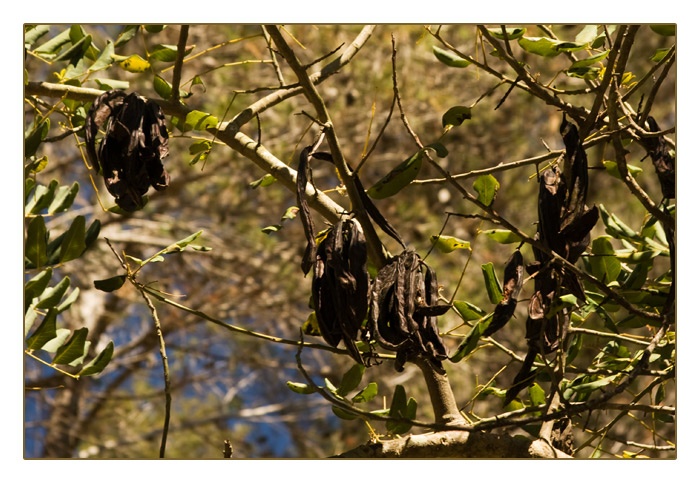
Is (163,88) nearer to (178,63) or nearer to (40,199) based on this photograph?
(178,63)

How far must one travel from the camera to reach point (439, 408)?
1037 millimetres

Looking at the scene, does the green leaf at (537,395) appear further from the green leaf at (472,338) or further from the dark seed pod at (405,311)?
the dark seed pod at (405,311)

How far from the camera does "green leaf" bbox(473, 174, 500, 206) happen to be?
92 cm

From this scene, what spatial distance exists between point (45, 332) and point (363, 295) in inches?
16.4

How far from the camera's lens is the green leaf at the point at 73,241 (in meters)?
1.00

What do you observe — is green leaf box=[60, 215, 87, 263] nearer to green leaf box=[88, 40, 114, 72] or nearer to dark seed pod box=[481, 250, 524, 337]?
green leaf box=[88, 40, 114, 72]

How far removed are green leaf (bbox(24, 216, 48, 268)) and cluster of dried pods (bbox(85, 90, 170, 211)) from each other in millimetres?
161

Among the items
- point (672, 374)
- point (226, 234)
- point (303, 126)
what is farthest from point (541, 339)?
point (226, 234)

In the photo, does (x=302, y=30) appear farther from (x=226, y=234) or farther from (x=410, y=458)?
(x=410, y=458)

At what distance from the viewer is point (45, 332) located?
0.95 meters

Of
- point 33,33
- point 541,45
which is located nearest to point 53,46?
point 33,33

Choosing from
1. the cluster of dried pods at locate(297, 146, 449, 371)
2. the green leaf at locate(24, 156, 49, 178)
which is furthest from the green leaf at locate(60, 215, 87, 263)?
the cluster of dried pods at locate(297, 146, 449, 371)
